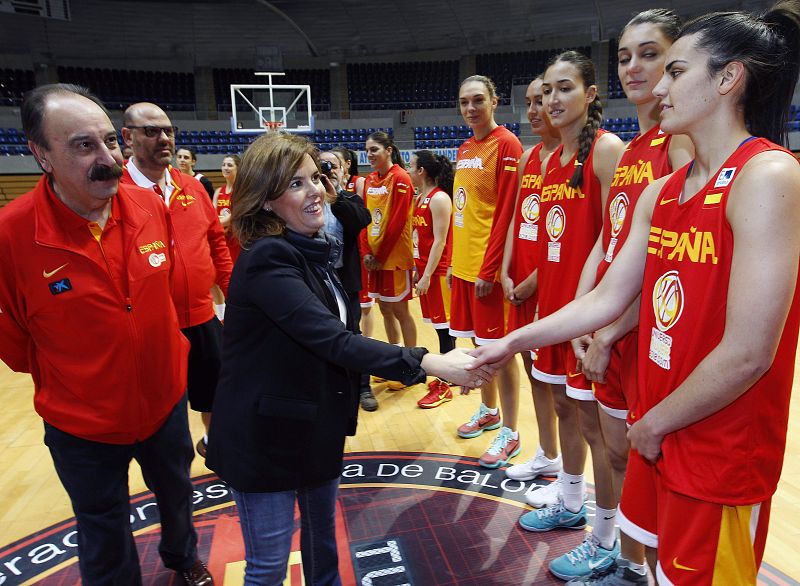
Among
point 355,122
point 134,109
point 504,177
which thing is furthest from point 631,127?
point 134,109

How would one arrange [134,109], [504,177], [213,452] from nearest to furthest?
[213,452]
[134,109]
[504,177]

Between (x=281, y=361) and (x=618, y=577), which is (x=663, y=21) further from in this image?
(x=618, y=577)

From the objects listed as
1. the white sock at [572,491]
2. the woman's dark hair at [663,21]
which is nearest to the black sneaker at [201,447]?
the white sock at [572,491]

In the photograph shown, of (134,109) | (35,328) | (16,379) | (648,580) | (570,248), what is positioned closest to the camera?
(35,328)

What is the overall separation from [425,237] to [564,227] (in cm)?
229

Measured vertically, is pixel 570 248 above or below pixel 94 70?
below

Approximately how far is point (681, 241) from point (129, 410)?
1829 millimetres

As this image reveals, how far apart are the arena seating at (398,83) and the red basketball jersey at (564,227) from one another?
17446 millimetres

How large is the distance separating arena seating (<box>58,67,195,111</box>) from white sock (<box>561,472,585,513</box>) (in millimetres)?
17819

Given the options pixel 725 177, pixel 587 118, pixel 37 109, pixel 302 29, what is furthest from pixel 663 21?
pixel 302 29

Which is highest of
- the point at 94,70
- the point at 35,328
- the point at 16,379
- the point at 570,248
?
the point at 94,70

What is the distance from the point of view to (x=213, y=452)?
5.51ft

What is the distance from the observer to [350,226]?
13.0 feet

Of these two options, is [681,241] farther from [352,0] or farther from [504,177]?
[352,0]
